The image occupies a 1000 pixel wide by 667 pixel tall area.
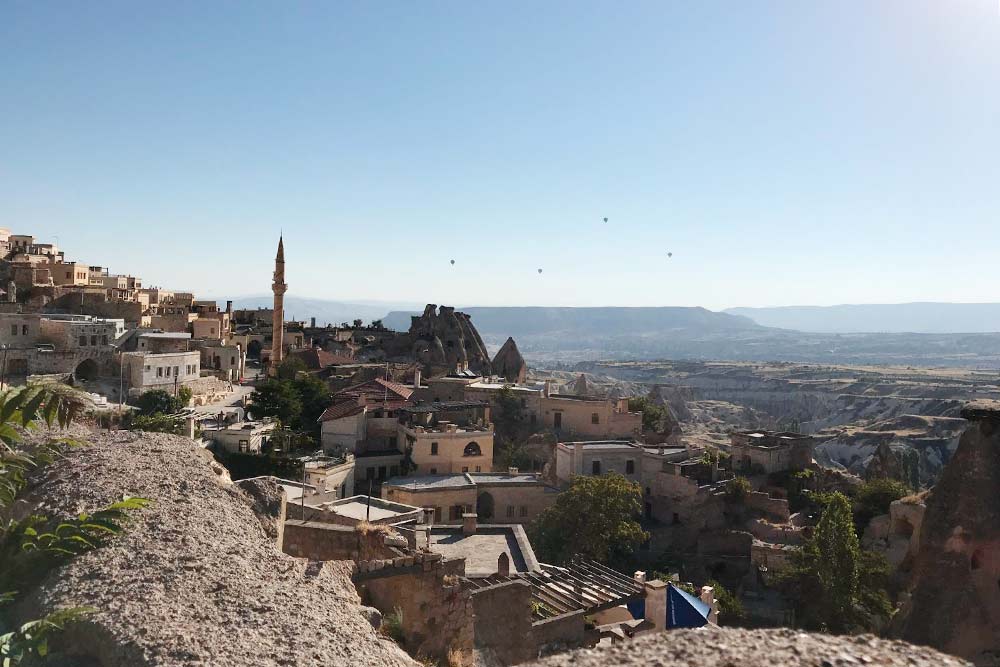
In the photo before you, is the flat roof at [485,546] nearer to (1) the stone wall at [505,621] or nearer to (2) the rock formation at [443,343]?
(1) the stone wall at [505,621]

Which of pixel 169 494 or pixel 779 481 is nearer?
pixel 169 494

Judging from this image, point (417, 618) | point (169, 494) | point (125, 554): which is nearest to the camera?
point (125, 554)

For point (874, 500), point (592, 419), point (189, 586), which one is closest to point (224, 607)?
point (189, 586)

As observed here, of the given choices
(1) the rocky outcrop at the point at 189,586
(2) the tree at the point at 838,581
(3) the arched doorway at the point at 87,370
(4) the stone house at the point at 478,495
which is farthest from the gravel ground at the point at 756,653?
(3) the arched doorway at the point at 87,370

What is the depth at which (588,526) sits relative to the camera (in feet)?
103

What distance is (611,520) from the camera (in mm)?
31938

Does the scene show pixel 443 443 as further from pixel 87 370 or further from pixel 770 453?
pixel 87 370

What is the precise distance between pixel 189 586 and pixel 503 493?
28523mm

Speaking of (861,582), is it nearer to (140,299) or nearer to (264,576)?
(264,576)

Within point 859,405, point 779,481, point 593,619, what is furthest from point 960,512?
point 859,405

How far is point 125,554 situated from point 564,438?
4084 centimetres

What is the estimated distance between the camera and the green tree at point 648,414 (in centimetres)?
5481

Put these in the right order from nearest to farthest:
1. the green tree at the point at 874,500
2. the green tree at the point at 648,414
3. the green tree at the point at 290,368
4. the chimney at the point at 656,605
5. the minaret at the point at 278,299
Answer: the chimney at the point at 656,605 → the green tree at the point at 874,500 → the green tree at the point at 290,368 → the green tree at the point at 648,414 → the minaret at the point at 278,299

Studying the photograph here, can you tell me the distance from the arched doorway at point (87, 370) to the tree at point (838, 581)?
128 feet
